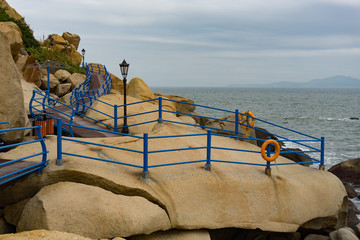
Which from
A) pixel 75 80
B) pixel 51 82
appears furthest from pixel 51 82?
pixel 75 80

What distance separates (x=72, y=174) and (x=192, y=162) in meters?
2.86

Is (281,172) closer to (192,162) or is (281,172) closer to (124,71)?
(192,162)

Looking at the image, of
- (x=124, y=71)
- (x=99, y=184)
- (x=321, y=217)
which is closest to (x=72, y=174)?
(x=99, y=184)

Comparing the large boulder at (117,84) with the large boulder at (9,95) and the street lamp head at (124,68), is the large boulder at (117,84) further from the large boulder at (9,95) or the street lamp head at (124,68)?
the large boulder at (9,95)

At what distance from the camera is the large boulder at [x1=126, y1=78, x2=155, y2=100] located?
96.2ft

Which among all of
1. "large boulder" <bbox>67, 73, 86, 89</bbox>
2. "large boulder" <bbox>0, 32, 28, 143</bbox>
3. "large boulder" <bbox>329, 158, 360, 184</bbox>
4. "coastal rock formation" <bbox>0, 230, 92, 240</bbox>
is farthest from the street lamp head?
"large boulder" <bbox>67, 73, 86, 89</bbox>

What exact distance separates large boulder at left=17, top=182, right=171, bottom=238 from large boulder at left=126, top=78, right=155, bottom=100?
22.1 metres

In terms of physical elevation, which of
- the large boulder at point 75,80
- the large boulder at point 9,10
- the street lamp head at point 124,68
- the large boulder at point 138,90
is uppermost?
the large boulder at point 9,10

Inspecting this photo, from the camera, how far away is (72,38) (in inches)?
2039

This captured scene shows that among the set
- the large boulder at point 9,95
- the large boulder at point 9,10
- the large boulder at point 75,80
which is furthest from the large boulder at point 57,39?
the large boulder at point 9,95

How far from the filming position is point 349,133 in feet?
145

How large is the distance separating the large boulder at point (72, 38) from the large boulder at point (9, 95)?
4369 centimetres

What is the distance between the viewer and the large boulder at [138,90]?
2933 centimetres

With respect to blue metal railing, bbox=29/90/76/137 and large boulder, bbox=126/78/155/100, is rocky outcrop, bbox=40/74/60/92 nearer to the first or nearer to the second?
large boulder, bbox=126/78/155/100
